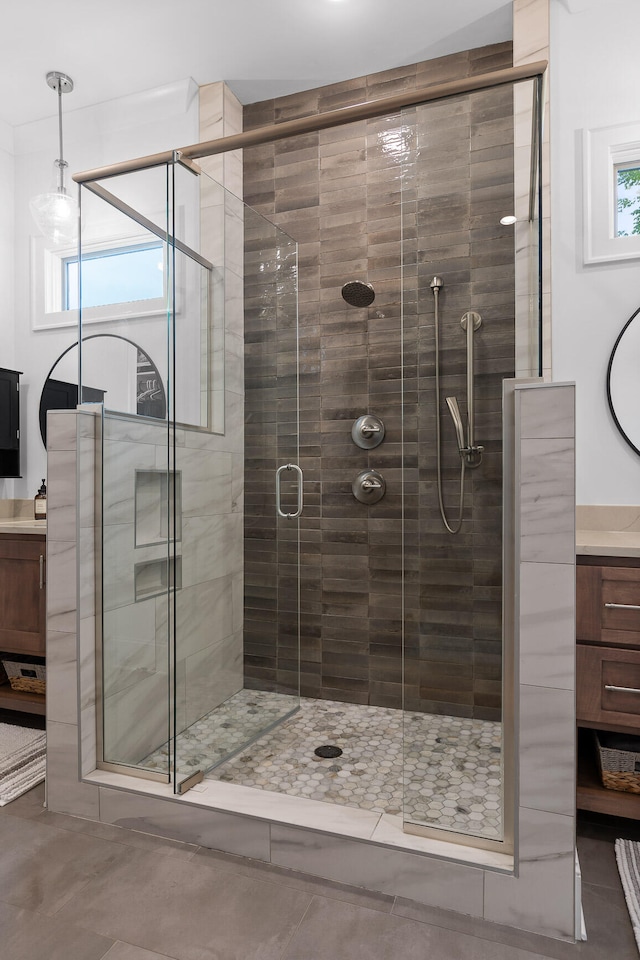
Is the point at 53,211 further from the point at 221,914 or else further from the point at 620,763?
the point at 620,763

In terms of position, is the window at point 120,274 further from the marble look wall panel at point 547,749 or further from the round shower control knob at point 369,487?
the marble look wall panel at point 547,749

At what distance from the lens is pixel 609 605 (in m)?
1.78

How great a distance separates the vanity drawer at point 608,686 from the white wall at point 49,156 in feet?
9.16

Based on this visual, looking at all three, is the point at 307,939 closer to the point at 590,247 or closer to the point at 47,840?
the point at 47,840

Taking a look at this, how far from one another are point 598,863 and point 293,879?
0.87 m

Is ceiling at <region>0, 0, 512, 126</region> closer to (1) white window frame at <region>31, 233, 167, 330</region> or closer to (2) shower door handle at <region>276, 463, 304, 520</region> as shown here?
(1) white window frame at <region>31, 233, 167, 330</region>

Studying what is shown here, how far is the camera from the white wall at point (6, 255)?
3305 mm

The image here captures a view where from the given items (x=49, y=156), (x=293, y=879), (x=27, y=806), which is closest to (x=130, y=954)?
(x=293, y=879)

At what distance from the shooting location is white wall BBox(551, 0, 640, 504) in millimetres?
2314

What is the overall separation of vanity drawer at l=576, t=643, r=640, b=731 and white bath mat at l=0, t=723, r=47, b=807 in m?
1.90

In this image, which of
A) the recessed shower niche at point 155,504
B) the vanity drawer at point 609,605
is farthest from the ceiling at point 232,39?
the vanity drawer at point 609,605

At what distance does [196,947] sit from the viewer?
1380mm

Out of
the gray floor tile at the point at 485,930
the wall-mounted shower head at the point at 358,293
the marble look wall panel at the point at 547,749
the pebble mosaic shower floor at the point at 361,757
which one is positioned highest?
the wall-mounted shower head at the point at 358,293

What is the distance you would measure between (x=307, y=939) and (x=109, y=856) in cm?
66
